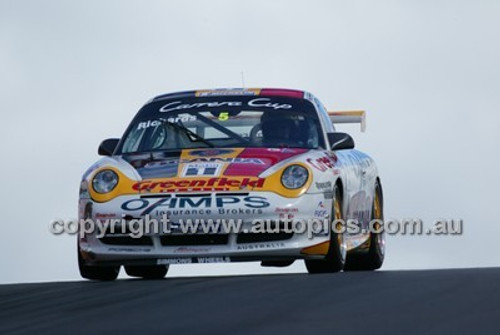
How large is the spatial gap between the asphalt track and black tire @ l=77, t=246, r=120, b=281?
1.26 m

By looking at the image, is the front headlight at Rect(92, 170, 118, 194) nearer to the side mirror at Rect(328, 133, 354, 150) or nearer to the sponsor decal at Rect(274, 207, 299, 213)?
the sponsor decal at Rect(274, 207, 299, 213)

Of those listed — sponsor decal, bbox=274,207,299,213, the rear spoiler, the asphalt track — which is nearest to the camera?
the asphalt track

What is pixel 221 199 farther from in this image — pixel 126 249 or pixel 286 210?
pixel 126 249

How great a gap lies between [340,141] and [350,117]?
341 centimetres

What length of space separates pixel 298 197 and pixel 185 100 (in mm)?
2044

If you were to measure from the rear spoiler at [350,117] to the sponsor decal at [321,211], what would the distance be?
4.09 m

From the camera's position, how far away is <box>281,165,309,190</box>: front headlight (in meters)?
10.1

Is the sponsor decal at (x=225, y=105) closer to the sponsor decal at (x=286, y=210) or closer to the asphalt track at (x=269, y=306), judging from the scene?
the sponsor decal at (x=286, y=210)

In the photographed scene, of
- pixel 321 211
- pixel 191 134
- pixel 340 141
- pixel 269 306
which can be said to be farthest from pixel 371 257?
pixel 269 306

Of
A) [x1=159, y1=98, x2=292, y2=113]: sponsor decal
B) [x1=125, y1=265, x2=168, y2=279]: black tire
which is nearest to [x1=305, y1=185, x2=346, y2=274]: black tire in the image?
[x1=159, y1=98, x2=292, y2=113]: sponsor decal

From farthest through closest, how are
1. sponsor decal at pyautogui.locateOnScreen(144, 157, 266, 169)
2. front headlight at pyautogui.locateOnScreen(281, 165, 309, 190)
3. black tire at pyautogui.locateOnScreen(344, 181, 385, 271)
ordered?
black tire at pyautogui.locateOnScreen(344, 181, 385, 271) → sponsor decal at pyautogui.locateOnScreen(144, 157, 266, 169) → front headlight at pyautogui.locateOnScreen(281, 165, 309, 190)

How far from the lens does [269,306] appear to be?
22.4 ft

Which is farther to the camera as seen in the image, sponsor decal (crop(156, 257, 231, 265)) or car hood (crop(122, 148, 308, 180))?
car hood (crop(122, 148, 308, 180))

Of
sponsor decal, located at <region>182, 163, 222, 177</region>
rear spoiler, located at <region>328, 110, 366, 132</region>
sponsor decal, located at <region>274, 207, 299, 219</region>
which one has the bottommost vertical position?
rear spoiler, located at <region>328, 110, 366, 132</region>
